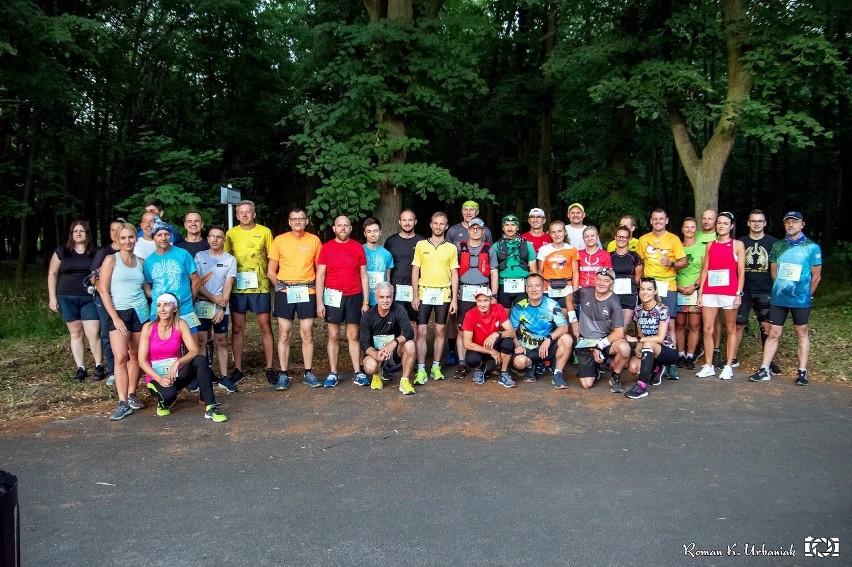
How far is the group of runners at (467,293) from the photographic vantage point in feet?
20.2

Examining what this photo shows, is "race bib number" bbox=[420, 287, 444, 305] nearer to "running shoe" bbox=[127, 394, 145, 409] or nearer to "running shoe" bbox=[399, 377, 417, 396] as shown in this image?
"running shoe" bbox=[399, 377, 417, 396]

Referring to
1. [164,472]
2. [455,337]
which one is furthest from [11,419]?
[455,337]

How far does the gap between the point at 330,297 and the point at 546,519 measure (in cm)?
369

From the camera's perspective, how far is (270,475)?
3973 millimetres

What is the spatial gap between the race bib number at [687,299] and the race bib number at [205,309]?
5.46 m

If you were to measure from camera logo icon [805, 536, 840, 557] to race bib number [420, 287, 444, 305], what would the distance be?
165 inches

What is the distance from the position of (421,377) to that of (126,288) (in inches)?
123

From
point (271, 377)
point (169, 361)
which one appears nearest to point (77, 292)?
point (169, 361)

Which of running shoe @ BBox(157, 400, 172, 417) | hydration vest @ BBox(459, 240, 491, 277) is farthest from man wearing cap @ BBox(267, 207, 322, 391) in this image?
hydration vest @ BBox(459, 240, 491, 277)

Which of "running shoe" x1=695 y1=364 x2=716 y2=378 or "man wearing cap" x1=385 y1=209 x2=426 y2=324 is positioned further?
"man wearing cap" x1=385 y1=209 x2=426 y2=324

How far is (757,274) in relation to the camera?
6906mm

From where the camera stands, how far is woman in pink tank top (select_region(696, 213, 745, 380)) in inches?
261

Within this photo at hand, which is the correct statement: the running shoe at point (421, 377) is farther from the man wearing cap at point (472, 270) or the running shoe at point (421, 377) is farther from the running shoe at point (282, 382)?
the running shoe at point (282, 382)

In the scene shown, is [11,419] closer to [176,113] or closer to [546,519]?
[546,519]
